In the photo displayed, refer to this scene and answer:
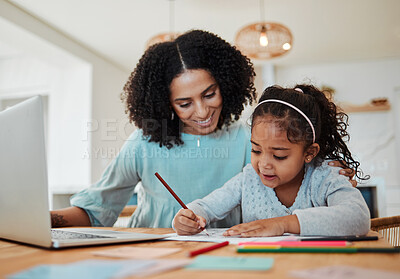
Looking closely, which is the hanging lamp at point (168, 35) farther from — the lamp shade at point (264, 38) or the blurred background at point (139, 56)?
the lamp shade at point (264, 38)

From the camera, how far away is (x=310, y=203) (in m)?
1.01

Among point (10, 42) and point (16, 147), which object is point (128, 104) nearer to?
point (16, 147)

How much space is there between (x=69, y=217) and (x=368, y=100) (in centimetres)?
499

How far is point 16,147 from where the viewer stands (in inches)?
28.3

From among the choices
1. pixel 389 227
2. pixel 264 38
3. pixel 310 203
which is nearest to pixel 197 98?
pixel 310 203

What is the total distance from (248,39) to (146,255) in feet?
9.43

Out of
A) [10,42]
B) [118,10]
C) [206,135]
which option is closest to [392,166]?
[118,10]

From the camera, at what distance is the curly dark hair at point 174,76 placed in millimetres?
1377

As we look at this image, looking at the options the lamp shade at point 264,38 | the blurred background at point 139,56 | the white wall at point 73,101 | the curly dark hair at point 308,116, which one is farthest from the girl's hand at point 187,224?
the white wall at point 73,101

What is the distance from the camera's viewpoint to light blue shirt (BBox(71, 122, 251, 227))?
135 cm

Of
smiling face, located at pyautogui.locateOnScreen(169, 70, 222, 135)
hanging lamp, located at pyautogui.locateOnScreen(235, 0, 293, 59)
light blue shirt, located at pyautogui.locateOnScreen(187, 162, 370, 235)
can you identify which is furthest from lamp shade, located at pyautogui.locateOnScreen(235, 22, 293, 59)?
light blue shirt, located at pyautogui.locateOnScreen(187, 162, 370, 235)

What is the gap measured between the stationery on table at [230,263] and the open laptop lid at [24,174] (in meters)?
0.30

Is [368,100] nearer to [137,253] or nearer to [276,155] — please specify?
[276,155]

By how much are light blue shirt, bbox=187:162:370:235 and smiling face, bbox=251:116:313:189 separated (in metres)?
0.06
